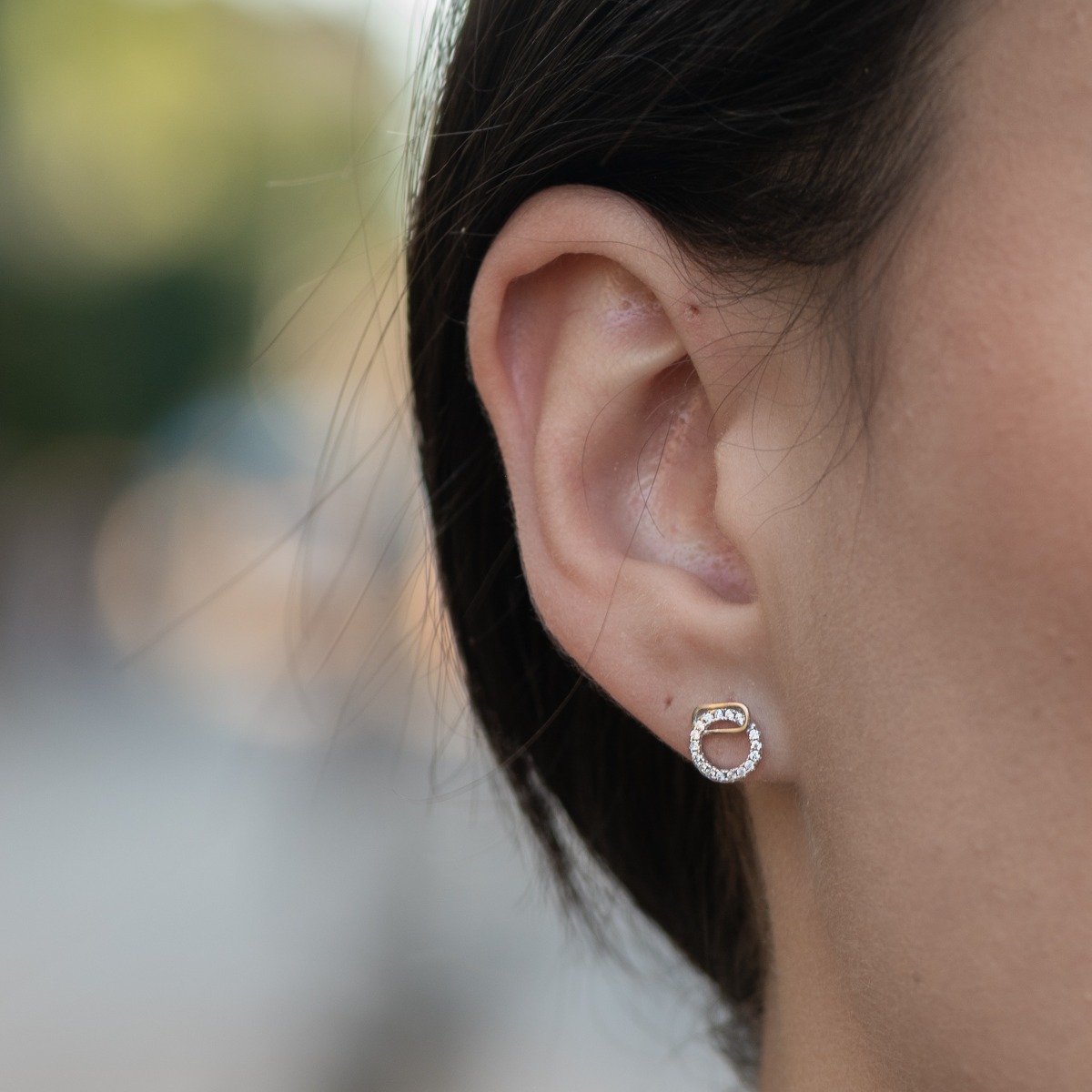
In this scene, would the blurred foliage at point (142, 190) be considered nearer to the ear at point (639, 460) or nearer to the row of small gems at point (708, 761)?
the ear at point (639, 460)

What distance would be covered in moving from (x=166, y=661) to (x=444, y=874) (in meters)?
10.7

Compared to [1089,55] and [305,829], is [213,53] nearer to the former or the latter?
[305,829]

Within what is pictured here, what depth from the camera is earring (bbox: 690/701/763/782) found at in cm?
122

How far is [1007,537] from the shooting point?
0.99 metres

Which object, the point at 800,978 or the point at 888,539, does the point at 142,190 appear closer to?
the point at 800,978

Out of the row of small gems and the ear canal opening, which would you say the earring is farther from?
the ear canal opening

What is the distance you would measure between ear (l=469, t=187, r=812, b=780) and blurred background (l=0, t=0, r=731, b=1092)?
486 millimetres

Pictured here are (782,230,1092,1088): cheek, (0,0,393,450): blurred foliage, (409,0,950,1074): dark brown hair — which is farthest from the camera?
(0,0,393,450): blurred foliage

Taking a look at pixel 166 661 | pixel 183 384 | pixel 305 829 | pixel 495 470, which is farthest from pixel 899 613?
pixel 183 384

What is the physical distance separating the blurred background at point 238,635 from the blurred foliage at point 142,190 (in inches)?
1.8

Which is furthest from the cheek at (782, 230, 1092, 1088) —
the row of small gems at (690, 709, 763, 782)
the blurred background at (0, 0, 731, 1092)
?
the blurred background at (0, 0, 731, 1092)

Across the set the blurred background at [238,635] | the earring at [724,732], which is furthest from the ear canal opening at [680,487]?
the blurred background at [238,635]

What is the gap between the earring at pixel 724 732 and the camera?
1.22m

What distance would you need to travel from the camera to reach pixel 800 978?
1373mm
